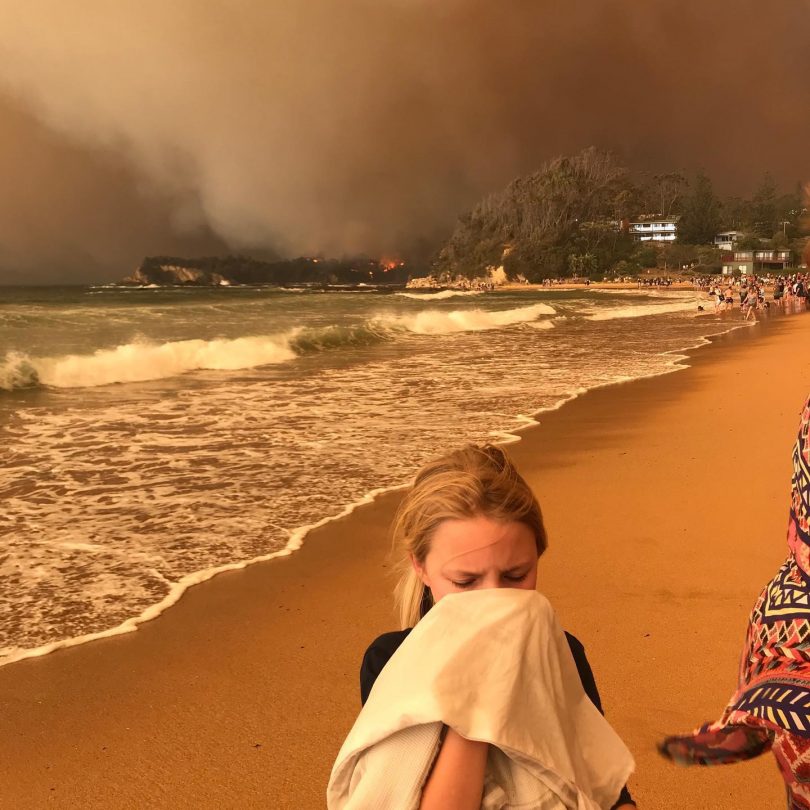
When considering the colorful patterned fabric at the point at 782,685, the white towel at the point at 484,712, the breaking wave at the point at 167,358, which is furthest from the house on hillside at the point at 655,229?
the white towel at the point at 484,712

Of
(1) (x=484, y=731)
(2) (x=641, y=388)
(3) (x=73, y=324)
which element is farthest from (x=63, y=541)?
(3) (x=73, y=324)

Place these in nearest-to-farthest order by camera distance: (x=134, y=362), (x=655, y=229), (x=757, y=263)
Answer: (x=134, y=362)
(x=757, y=263)
(x=655, y=229)

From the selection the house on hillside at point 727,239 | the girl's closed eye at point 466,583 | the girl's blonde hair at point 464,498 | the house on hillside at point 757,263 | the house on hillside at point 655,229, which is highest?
the house on hillside at point 655,229

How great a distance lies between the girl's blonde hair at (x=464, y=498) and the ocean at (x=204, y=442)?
2418 millimetres

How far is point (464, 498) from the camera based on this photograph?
1465mm

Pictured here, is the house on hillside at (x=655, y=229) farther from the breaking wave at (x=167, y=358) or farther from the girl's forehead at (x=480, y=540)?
the girl's forehead at (x=480, y=540)

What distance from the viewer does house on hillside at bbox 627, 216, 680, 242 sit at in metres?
136

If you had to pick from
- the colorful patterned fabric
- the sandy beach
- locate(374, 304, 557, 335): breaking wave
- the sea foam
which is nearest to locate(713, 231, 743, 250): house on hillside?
locate(374, 304, 557, 335): breaking wave

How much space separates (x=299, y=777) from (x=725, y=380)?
9.33 meters

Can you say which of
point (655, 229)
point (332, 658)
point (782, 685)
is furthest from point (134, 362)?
point (655, 229)

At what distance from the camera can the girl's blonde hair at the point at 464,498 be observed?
146 centimetres

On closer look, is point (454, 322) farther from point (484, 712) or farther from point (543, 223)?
point (543, 223)

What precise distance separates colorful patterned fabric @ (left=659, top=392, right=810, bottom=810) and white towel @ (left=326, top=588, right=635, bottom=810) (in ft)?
1.26

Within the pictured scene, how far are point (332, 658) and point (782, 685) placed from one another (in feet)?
6.78
